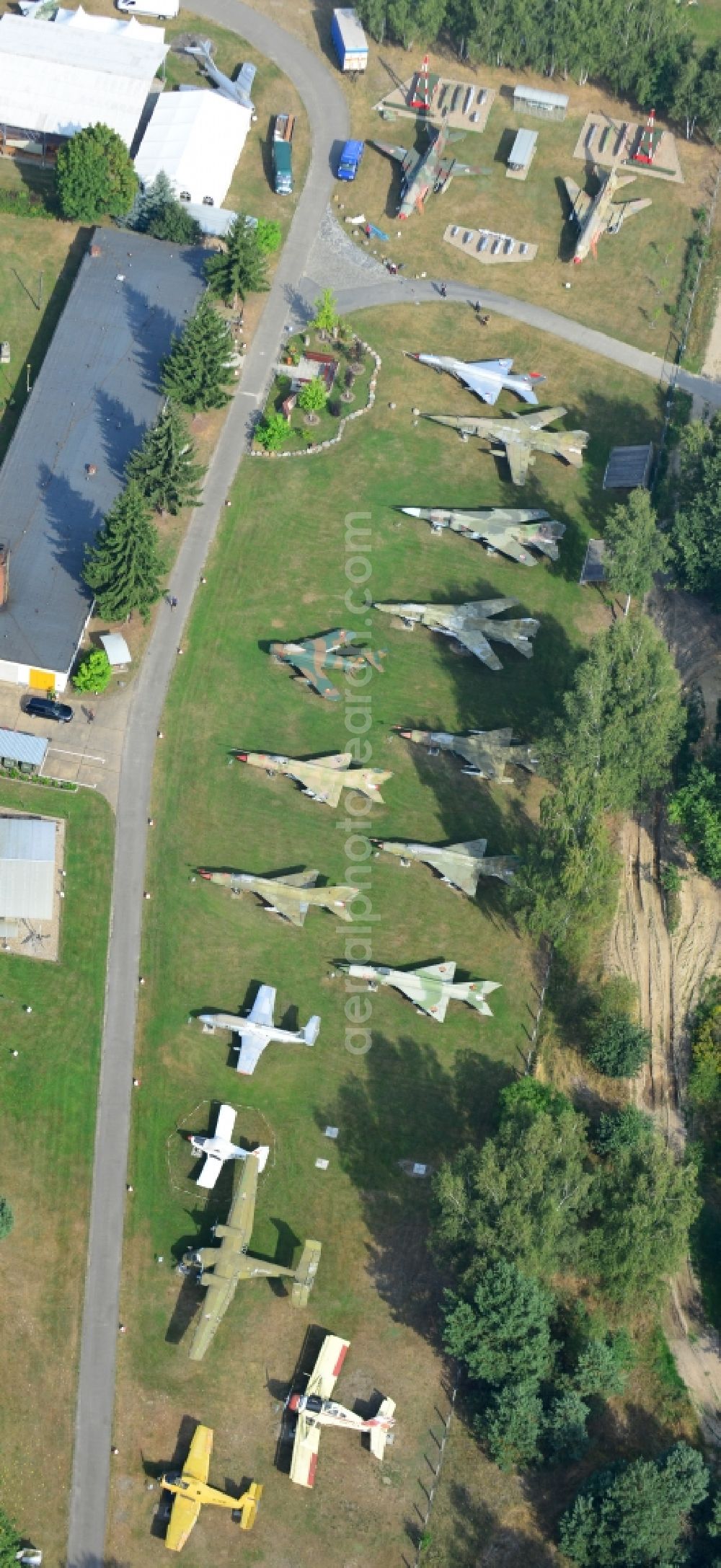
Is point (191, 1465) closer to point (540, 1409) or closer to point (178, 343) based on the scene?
point (540, 1409)

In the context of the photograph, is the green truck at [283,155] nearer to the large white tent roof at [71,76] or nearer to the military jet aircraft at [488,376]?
the large white tent roof at [71,76]

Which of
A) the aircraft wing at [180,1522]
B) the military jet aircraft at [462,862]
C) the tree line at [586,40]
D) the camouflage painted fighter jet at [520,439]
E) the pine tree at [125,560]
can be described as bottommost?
the aircraft wing at [180,1522]

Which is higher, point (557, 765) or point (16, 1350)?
point (557, 765)

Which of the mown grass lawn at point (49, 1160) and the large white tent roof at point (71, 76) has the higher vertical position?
the large white tent roof at point (71, 76)

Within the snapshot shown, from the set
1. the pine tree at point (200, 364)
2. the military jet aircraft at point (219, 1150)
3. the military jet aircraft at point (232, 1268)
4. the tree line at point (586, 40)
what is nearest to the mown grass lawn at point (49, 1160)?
the military jet aircraft at point (219, 1150)

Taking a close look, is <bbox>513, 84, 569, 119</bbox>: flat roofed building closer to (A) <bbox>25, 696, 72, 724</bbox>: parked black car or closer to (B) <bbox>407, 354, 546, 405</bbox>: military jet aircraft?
(B) <bbox>407, 354, 546, 405</bbox>: military jet aircraft

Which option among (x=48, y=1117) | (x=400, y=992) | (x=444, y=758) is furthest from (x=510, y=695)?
(x=48, y=1117)

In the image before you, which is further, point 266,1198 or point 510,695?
point 510,695

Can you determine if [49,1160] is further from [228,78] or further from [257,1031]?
[228,78]
